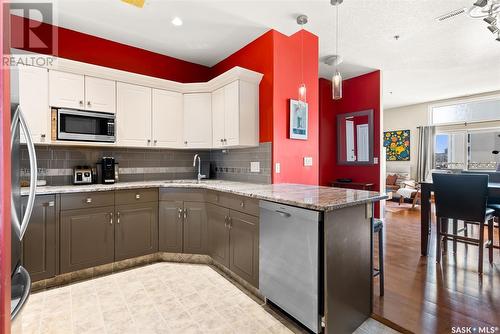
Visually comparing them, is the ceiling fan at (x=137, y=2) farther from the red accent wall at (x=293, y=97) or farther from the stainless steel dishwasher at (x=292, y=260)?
the stainless steel dishwasher at (x=292, y=260)

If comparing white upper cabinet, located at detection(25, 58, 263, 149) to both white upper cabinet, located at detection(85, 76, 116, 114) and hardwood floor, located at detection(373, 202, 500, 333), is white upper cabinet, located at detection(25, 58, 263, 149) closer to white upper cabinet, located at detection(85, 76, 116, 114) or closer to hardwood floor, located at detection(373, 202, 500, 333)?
white upper cabinet, located at detection(85, 76, 116, 114)

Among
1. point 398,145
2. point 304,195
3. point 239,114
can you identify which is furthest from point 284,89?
point 398,145

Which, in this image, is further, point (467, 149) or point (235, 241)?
point (467, 149)

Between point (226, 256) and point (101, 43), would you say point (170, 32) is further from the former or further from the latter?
point (226, 256)

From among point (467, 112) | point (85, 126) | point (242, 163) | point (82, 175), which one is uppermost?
point (467, 112)

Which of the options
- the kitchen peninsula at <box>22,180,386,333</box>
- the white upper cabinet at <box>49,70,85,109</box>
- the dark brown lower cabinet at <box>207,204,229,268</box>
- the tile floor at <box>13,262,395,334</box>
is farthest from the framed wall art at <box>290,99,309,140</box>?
the white upper cabinet at <box>49,70,85,109</box>

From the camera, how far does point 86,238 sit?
8.50 ft

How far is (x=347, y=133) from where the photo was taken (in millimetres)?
5328

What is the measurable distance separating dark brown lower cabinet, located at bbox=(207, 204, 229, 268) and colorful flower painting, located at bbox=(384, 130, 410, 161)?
779 cm

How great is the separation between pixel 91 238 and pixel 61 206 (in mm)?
449

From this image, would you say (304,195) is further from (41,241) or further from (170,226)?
(41,241)

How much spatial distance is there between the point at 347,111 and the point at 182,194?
399cm

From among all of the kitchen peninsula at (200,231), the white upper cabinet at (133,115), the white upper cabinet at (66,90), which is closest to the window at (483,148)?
the kitchen peninsula at (200,231)

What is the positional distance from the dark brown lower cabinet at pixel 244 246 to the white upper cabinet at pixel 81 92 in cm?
208
